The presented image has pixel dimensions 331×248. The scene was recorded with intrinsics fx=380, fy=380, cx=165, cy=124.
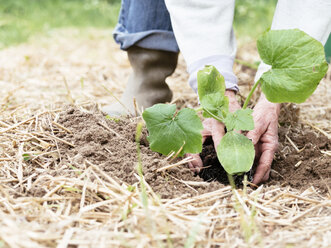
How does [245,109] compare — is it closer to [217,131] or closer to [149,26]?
[217,131]

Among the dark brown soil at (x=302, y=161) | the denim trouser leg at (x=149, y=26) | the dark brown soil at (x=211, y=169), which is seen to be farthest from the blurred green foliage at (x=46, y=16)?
the dark brown soil at (x=302, y=161)

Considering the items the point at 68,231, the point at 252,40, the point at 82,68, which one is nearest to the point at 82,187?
the point at 68,231

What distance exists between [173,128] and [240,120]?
0.69ft

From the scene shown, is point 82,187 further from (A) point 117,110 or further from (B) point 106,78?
(B) point 106,78

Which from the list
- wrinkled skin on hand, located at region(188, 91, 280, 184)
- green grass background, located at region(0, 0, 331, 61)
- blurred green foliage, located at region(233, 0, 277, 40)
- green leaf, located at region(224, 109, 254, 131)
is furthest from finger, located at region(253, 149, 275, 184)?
A: blurred green foliage, located at region(233, 0, 277, 40)

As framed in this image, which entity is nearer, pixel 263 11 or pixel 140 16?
pixel 140 16

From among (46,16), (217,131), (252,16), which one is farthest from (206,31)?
(46,16)

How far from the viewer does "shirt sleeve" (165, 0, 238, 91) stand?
136 cm

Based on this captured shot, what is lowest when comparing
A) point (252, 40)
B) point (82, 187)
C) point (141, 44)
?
point (252, 40)

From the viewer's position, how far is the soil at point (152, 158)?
3.90 feet

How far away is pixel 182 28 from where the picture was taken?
55.4 inches

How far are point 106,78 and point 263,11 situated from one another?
8.94 ft

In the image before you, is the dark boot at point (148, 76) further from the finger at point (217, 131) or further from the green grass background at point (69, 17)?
the green grass background at point (69, 17)

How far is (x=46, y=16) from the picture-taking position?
181 inches
